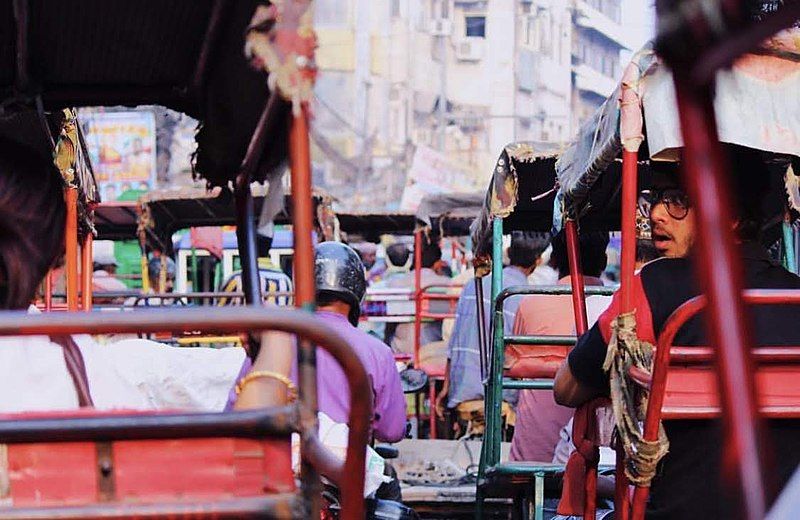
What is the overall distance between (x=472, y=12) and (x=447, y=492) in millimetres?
42943

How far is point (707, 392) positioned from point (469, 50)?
44.6 m

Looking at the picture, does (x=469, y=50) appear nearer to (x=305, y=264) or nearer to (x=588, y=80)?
(x=588, y=80)

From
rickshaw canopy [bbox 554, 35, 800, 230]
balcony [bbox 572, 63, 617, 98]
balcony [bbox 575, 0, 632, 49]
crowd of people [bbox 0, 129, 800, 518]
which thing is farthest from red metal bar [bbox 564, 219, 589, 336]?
balcony [bbox 572, 63, 617, 98]

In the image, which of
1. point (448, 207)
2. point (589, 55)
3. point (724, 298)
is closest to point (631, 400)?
point (724, 298)

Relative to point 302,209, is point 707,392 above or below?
below

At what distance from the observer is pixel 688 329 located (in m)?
3.12

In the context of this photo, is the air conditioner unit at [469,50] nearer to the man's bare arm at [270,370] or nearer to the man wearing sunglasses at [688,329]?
the man wearing sunglasses at [688,329]

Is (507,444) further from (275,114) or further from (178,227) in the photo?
(275,114)

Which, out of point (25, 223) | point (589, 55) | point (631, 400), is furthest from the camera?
point (589, 55)

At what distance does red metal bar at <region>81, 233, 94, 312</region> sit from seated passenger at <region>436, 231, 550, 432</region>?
8.76ft

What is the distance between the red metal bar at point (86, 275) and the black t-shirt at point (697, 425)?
314cm

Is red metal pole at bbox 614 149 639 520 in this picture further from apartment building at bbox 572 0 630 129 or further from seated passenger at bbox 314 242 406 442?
apartment building at bbox 572 0 630 129

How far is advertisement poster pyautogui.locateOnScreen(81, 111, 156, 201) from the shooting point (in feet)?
81.1

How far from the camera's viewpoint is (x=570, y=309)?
624 centimetres
